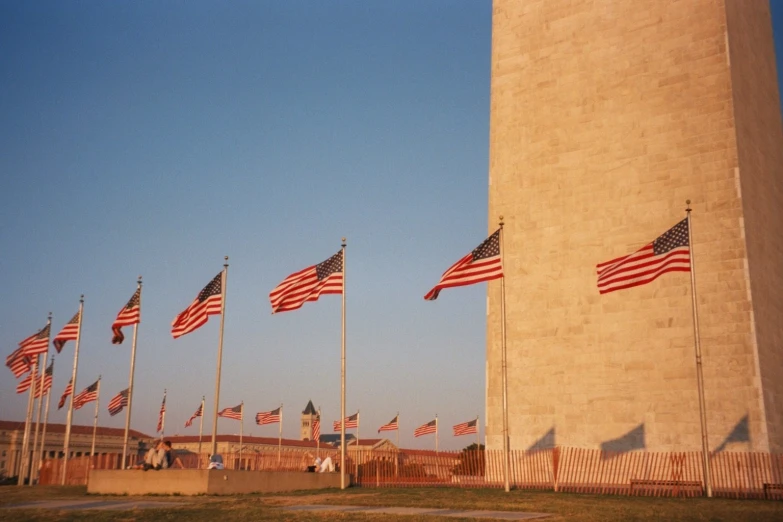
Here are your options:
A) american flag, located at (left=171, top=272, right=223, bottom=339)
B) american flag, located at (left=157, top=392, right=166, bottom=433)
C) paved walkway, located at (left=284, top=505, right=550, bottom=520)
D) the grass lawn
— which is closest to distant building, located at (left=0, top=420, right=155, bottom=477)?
american flag, located at (left=157, top=392, right=166, bottom=433)

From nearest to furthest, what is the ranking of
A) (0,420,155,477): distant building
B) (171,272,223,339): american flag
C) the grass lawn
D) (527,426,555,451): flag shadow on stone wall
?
the grass lawn, (171,272,223,339): american flag, (527,426,555,451): flag shadow on stone wall, (0,420,155,477): distant building

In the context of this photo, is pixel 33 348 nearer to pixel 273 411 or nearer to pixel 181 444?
pixel 273 411

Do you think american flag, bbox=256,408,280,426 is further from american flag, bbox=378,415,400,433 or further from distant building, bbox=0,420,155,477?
distant building, bbox=0,420,155,477

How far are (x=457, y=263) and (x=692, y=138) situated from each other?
1265 cm

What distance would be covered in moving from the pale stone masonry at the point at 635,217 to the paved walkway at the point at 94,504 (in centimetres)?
1704

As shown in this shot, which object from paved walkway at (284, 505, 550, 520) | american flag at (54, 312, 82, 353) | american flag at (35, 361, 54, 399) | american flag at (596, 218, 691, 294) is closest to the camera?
paved walkway at (284, 505, 550, 520)

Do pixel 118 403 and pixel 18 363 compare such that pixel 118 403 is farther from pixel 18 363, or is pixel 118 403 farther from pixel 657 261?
pixel 657 261

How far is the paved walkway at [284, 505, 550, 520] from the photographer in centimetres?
1536

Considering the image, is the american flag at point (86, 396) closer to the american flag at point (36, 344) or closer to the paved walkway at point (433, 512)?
the american flag at point (36, 344)

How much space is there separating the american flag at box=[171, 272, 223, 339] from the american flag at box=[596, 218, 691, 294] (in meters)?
13.7

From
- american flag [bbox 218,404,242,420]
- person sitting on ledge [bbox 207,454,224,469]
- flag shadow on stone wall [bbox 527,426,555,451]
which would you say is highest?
american flag [bbox 218,404,242,420]

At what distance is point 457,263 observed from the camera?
25078 mm

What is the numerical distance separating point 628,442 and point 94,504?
19.0m

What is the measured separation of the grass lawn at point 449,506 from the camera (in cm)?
1569
